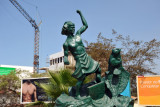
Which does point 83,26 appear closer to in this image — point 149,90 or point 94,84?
point 94,84

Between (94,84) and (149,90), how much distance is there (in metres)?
7.20

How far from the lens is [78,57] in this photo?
5320 millimetres

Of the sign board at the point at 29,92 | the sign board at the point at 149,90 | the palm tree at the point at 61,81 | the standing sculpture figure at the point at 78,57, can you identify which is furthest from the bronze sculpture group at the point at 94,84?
the sign board at the point at 29,92

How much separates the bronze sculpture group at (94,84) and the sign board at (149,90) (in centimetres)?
666

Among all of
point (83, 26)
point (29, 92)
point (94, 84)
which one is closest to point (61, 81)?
point (94, 84)

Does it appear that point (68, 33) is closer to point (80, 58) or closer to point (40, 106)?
point (80, 58)

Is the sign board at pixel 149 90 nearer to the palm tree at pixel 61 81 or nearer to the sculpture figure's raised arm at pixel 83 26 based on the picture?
the palm tree at pixel 61 81

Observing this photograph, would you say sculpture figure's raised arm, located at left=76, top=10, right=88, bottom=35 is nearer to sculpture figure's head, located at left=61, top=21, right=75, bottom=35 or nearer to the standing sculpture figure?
the standing sculpture figure

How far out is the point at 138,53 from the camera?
1487cm

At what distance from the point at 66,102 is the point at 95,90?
0.79 metres

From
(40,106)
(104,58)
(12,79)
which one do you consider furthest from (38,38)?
(40,106)

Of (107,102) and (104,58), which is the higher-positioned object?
(104,58)

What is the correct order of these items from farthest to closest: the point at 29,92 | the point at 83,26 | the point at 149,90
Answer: the point at 29,92 < the point at 149,90 < the point at 83,26

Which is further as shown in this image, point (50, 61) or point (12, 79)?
point (50, 61)
